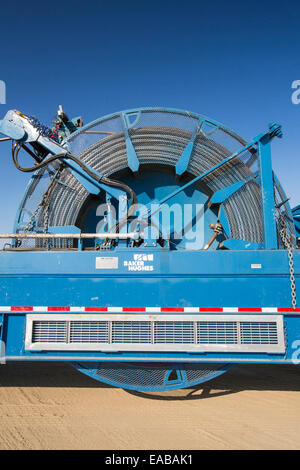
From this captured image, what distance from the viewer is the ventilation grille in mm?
3381

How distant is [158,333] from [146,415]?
970mm

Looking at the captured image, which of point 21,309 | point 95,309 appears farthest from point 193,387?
point 21,309

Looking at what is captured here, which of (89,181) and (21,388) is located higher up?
(89,181)

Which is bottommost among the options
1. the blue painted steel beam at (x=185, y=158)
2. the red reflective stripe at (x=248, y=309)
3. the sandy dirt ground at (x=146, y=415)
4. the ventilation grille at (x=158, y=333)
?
the sandy dirt ground at (x=146, y=415)

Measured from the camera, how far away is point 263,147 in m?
4.29

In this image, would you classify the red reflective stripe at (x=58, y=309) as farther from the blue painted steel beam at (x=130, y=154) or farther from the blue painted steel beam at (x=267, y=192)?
the blue painted steel beam at (x=267, y=192)

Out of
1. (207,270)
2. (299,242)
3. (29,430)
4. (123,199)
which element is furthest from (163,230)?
(29,430)

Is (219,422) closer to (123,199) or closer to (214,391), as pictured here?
(214,391)

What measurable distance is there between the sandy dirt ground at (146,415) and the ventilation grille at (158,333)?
78 cm

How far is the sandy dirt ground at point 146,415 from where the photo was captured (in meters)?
2.85

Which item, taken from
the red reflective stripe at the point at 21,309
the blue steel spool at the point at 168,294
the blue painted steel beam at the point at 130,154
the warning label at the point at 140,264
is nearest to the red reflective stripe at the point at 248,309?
the blue steel spool at the point at 168,294

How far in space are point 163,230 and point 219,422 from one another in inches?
105

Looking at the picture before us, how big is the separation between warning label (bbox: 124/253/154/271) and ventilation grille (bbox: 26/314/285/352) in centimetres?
57

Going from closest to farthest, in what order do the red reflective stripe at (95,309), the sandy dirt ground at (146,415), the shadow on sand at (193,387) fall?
the sandy dirt ground at (146,415), the red reflective stripe at (95,309), the shadow on sand at (193,387)
